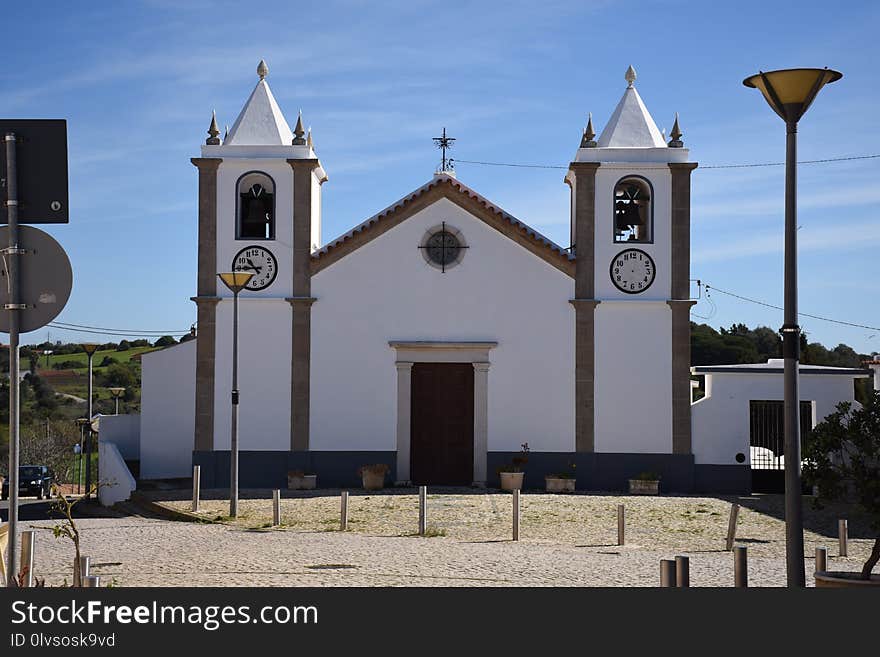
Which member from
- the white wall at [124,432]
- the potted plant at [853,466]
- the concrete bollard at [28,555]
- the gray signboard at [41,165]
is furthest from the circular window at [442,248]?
the gray signboard at [41,165]

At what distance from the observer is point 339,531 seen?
685 inches

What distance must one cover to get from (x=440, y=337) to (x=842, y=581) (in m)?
16.5

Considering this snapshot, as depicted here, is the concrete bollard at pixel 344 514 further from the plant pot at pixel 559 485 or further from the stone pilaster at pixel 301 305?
the plant pot at pixel 559 485

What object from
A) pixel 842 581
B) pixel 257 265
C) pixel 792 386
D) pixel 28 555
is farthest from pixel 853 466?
pixel 257 265

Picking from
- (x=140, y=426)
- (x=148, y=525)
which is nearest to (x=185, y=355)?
(x=140, y=426)

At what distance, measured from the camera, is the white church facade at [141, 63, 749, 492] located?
2519 cm

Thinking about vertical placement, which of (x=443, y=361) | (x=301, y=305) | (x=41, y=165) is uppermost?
(x=301, y=305)

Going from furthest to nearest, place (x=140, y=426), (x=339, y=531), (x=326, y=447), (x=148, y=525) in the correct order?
1. (x=140, y=426)
2. (x=326, y=447)
3. (x=148, y=525)
4. (x=339, y=531)

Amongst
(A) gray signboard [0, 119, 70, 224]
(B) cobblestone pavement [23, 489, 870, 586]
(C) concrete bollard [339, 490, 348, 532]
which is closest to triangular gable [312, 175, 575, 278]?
(B) cobblestone pavement [23, 489, 870, 586]

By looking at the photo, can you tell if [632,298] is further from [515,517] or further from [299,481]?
[515,517]

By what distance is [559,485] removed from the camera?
24797 millimetres

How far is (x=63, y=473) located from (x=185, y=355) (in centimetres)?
2862

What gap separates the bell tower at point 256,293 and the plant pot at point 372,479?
1.70 m

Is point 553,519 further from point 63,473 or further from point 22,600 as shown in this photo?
point 63,473
